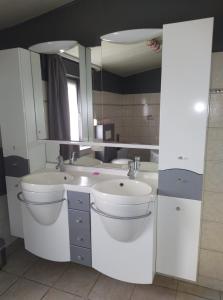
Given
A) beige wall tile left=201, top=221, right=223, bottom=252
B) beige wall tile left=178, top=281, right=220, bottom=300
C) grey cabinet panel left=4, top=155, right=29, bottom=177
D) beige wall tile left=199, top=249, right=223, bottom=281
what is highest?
grey cabinet panel left=4, top=155, right=29, bottom=177

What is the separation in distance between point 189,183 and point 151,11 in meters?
1.36

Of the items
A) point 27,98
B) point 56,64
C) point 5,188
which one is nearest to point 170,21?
point 56,64

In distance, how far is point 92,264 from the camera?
1883mm

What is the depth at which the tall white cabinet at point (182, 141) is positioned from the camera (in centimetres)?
153

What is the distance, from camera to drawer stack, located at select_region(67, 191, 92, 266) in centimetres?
181

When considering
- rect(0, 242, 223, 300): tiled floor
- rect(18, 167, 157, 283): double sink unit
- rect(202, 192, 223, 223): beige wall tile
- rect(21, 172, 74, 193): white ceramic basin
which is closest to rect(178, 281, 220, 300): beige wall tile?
rect(0, 242, 223, 300): tiled floor

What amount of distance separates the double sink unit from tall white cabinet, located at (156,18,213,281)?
0.51 feet

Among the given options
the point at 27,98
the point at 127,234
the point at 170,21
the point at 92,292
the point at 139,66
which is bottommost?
the point at 92,292

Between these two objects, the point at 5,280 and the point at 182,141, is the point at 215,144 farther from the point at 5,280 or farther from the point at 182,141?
the point at 5,280

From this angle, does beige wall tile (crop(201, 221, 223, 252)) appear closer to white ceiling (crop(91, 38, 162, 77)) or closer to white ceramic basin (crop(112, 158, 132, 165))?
white ceramic basin (crop(112, 158, 132, 165))

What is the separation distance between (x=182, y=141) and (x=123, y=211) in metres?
0.64

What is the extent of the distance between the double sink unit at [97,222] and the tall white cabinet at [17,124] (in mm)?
278

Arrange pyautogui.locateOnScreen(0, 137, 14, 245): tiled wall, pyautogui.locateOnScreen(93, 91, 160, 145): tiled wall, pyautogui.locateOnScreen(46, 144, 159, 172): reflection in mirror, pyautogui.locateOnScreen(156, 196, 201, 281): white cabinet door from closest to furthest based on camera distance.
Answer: pyautogui.locateOnScreen(156, 196, 201, 281): white cabinet door
pyautogui.locateOnScreen(93, 91, 160, 145): tiled wall
pyautogui.locateOnScreen(46, 144, 159, 172): reflection in mirror
pyautogui.locateOnScreen(0, 137, 14, 245): tiled wall

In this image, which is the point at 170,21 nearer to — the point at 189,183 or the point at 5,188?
the point at 189,183
